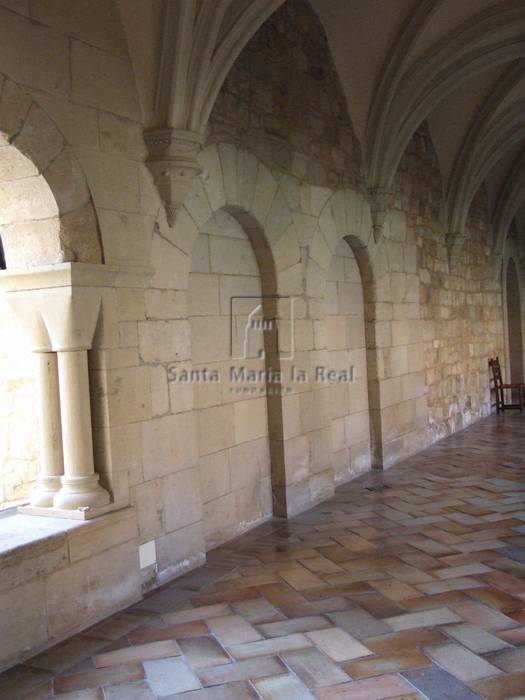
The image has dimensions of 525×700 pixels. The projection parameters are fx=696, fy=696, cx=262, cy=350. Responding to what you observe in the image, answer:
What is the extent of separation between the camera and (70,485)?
129 inches

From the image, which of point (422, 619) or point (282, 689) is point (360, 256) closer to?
point (422, 619)

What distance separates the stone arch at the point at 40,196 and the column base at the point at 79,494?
3.39ft

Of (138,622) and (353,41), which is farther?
(353,41)

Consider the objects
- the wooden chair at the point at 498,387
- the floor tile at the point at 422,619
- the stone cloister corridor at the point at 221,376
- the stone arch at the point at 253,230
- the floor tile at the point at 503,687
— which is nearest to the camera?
the floor tile at the point at 503,687

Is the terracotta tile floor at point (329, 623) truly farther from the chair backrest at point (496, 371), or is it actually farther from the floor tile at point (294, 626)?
the chair backrest at point (496, 371)

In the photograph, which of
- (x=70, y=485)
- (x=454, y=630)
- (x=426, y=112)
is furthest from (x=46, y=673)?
(x=426, y=112)

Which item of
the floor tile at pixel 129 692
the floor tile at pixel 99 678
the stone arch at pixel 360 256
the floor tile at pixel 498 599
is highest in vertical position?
the stone arch at pixel 360 256

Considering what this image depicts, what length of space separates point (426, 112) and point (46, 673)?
581cm

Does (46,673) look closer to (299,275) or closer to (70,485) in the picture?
(70,485)

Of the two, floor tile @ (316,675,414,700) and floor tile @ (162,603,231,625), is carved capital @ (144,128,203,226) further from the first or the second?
floor tile @ (316,675,414,700)

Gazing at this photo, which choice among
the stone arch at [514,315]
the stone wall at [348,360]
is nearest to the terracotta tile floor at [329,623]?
the stone wall at [348,360]

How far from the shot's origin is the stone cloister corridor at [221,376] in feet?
9.50

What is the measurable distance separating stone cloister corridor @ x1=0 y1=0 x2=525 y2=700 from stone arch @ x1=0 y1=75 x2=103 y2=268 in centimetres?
1

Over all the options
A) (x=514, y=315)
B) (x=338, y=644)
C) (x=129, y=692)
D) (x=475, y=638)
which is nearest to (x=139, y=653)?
(x=129, y=692)
